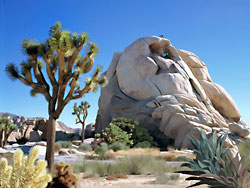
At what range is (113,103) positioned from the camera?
23.5 meters

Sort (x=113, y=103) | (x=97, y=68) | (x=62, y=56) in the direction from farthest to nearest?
(x=113, y=103) → (x=97, y=68) → (x=62, y=56)

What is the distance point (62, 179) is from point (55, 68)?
478cm

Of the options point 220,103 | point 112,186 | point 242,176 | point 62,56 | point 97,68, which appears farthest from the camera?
point 220,103

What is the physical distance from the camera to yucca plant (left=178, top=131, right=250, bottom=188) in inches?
143

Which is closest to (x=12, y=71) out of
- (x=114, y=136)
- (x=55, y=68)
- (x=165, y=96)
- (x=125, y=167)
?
(x=55, y=68)

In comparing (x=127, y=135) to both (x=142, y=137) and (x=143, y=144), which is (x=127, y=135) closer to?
(x=143, y=144)

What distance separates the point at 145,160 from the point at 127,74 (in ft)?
53.6

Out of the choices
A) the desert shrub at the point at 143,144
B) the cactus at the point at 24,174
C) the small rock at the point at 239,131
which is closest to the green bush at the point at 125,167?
the cactus at the point at 24,174

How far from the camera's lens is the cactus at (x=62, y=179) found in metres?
4.60

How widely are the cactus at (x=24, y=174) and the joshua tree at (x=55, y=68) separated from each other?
4942 millimetres

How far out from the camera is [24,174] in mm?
2805

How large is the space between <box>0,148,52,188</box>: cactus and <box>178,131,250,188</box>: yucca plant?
225 cm

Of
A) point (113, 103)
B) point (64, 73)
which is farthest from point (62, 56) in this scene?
point (113, 103)

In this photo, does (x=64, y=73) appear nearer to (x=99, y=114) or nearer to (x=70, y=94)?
(x=70, y=94)
